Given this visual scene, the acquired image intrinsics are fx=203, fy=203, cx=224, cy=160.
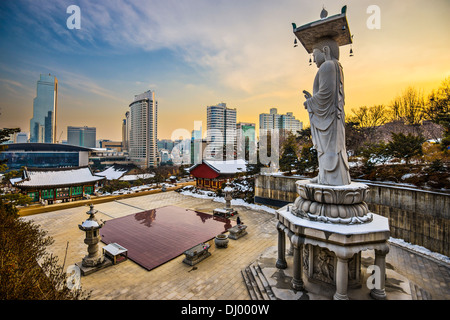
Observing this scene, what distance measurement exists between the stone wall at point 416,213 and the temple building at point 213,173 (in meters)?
16.3

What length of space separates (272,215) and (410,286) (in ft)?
32.7

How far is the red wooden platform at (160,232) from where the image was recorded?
10.1 metres

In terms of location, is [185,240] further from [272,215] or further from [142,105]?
[142,105]

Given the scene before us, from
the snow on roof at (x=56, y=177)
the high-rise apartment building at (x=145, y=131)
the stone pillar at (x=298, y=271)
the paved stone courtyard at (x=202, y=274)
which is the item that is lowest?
the paved stone courtyard at (x=202, y=274)

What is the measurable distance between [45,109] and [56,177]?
→ 107283mm

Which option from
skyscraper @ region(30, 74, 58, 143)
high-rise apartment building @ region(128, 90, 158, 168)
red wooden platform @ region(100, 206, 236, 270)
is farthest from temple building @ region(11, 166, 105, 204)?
skyscraper @ region(30, 74, 58, 143)

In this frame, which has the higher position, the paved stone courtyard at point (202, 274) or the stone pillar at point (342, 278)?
the stone pillar at point (342, 278)

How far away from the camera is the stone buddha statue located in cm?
642

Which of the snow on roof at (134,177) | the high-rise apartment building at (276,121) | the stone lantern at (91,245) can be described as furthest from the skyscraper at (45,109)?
the stone lantern at (91,245)

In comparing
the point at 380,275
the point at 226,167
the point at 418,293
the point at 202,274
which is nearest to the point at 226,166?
the point at 226,167

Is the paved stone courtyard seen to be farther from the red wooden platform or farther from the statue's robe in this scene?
the statue's robe

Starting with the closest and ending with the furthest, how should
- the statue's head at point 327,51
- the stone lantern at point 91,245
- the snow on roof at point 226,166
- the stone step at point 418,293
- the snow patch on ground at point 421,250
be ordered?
the stone step at point 418,293
the statue's head at point 327,51
the stone lantern at point 91,245
the snow patch on ground at point 421,250
the snow on roof at point 226,166

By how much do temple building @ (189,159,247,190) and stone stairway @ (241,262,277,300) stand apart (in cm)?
1839

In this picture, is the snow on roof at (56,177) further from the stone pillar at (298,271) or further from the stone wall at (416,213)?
the stone wall at (416,213)
